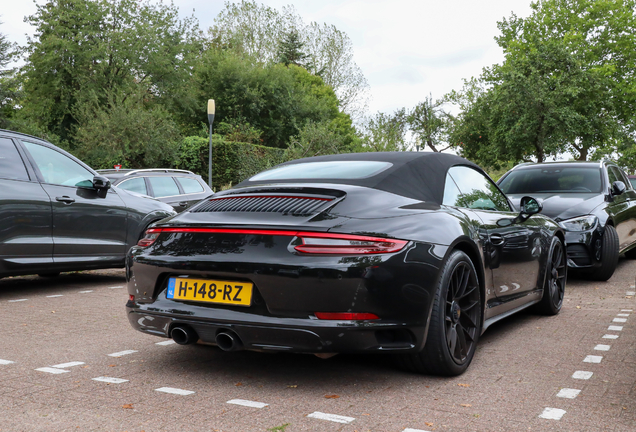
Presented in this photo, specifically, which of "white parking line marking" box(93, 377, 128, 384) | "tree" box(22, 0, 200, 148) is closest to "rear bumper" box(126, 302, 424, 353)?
"white parking line marking" box(93, 377, 128, 384)

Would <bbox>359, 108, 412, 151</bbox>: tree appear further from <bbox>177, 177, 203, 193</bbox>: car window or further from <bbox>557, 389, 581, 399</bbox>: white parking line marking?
<bbox>557, 389, 581, 399</bbox>: white parking line marking

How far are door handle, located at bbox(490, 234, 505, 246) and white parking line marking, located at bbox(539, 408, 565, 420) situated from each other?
1.49 meters

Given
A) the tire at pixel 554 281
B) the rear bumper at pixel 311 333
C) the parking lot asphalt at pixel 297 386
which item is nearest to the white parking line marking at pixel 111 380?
the parking lot asphalt at pixel 297 386

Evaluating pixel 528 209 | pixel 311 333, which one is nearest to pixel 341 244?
pixel 311 333

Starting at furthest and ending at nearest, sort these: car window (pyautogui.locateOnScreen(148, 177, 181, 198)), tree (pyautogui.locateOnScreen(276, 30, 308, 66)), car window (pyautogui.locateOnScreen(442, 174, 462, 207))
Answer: tree (pyautogui.locateOnScreen(276, 30, 308, 66)) < car window (pyautogui.locateOnScreen(148, 177, 181, 198)) < car window (pyautogui.locateOnScreen(442, 174, 462, 207))

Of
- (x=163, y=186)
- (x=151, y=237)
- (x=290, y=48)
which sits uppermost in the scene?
(x=290, y=48)

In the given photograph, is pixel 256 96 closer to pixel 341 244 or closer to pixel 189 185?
pixel 189 185

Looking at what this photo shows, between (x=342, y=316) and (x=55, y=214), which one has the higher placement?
(x=55, y=214)

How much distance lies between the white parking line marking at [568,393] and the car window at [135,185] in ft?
29.5

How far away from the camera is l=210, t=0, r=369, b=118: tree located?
49719 mm

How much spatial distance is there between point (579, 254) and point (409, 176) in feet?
16.5

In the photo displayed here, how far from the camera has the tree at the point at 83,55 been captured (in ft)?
117

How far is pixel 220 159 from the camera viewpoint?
2920cm

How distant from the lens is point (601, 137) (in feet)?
110
